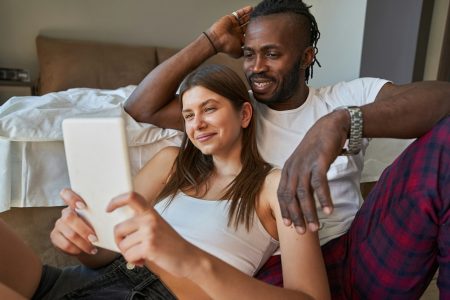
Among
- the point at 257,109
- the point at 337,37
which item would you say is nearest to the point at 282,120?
the point at 257,109

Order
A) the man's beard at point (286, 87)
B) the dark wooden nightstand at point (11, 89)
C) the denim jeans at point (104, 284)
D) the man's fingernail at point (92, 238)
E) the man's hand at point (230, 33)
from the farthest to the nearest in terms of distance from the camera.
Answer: the dark wooden nightstand at point (11, 89)
the man's hand at point (230, 33)
the man's beard at point (286, 87)
the denim jeans at point (104, 284)
the man's fingernail at point (92, 238)

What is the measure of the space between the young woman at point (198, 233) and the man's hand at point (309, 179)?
0.12m

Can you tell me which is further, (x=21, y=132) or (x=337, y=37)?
(x=337, y=37)

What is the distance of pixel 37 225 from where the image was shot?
110 cm

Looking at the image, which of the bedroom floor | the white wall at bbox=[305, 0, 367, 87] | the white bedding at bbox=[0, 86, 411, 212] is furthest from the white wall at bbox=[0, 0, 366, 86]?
the bedroom floor

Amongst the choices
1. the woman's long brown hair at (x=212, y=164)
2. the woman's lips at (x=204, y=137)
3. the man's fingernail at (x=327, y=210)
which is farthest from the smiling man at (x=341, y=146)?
the woman's lips at (x=204, y=137)

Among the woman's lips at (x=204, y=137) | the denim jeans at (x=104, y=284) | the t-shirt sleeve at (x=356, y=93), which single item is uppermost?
the t-shirt sleeve at (x=356, y=93)

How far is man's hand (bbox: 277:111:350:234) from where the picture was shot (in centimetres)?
60

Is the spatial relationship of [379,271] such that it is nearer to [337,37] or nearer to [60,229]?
[60,229]

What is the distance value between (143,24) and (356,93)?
2.39 meters

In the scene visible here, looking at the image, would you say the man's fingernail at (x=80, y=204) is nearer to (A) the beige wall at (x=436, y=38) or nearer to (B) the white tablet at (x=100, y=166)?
(B) the white tablet at (x=100, y=166)

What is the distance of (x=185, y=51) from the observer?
4.02ft

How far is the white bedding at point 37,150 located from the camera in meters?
1.03

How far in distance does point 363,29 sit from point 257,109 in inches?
83.8
